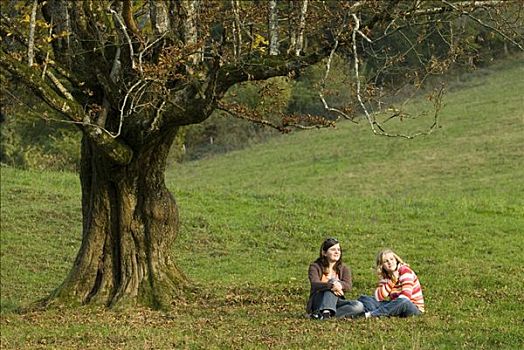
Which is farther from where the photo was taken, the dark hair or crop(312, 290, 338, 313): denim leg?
the dark hair

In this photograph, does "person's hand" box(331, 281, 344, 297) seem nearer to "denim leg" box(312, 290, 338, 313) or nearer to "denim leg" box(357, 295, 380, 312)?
"denim leg" box(312, 290, 338, 313)

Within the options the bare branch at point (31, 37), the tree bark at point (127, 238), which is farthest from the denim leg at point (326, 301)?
the bare branch at point (31, 37)

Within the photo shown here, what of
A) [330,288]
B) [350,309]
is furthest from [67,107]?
[350,309]

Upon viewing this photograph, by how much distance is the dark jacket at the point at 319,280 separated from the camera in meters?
12.0

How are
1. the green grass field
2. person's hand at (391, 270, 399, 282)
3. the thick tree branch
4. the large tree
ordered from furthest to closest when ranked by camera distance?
the thick tree branch < the large tree < person's hand at (391, 270, 399, 282) < the green grass field

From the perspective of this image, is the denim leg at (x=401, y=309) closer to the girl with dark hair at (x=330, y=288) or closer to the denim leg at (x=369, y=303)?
the denim leg at (x=369, y=303)

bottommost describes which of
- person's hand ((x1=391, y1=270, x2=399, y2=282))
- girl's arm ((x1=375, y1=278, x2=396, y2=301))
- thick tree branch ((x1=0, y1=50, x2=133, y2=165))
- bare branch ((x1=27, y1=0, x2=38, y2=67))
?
girl's arm ((x1=375, y1=278, x2=396, y2=301))

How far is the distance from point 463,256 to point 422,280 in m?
3.64

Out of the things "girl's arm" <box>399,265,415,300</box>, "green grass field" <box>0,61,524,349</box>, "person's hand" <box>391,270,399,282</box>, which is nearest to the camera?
"green grass field" <box>0,61,524,349</box>

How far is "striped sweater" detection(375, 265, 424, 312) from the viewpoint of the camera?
1179 centimetres

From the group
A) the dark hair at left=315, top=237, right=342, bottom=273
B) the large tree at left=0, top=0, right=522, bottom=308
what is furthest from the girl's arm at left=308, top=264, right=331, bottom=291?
the large tree at left=0, top=0, right=522, bottom=308

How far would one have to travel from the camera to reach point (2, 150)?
4378 centimetres

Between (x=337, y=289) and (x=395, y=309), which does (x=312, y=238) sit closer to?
(x=337, y=289)

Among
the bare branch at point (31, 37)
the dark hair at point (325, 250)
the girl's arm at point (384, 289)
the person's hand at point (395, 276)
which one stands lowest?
the girl's arm at point (384, 289)
